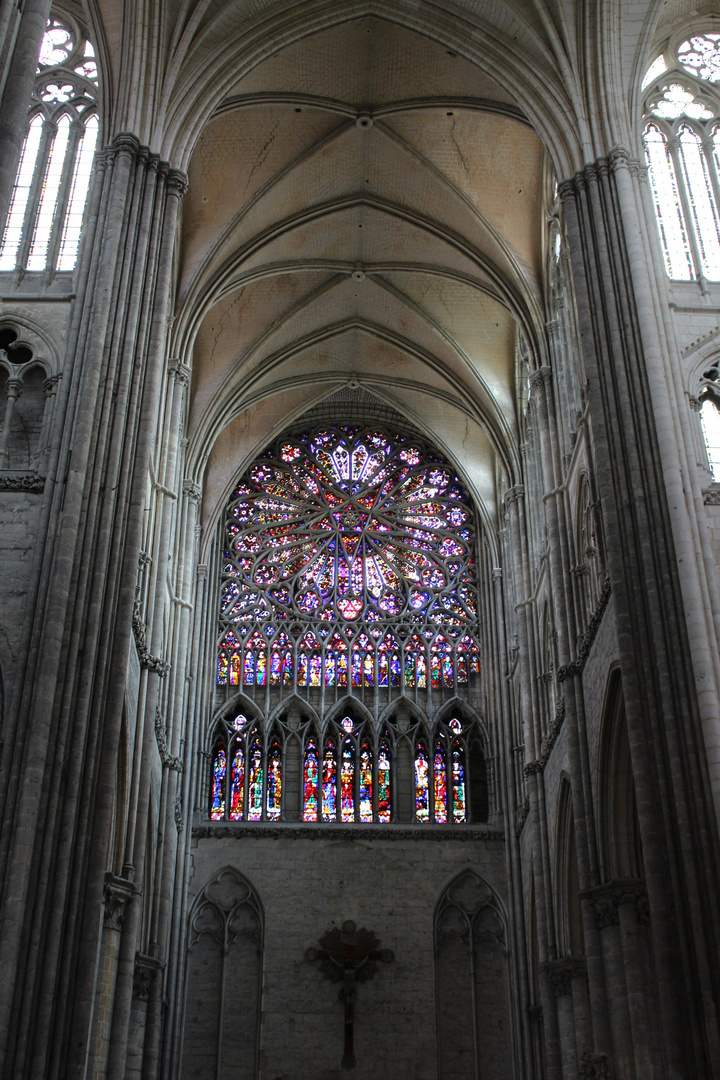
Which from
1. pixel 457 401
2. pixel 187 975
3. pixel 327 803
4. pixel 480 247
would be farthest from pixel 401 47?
pixel 187 975

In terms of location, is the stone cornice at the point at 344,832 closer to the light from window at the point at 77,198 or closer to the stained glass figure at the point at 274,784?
the stained glass figure at the point at 274,784

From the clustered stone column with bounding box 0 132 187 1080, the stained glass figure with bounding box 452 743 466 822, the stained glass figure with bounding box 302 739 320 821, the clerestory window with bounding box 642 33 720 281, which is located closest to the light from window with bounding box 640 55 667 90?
the clerestory window with bounding box 642 33 720 281

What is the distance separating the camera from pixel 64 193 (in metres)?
18.5

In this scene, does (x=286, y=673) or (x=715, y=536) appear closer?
(x=715, y=536)

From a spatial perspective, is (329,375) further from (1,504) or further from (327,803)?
(1,504)

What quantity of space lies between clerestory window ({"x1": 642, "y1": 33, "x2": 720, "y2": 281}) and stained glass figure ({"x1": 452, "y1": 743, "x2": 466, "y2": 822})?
11.8 m

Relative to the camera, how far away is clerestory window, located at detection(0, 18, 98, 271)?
17.7 metres

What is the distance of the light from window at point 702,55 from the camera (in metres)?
19.9

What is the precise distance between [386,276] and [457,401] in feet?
10.3

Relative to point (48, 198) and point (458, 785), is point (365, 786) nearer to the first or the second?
point (458, 785)

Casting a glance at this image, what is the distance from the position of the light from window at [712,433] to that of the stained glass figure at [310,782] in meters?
12.4

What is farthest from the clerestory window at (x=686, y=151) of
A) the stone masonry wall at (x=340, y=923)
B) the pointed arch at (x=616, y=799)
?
the stone masonry wall at (x=340, y=923)

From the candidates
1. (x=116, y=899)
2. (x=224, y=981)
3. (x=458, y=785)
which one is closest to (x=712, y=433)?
(x=116, y=899)

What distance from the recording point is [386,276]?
25594 millimetres
